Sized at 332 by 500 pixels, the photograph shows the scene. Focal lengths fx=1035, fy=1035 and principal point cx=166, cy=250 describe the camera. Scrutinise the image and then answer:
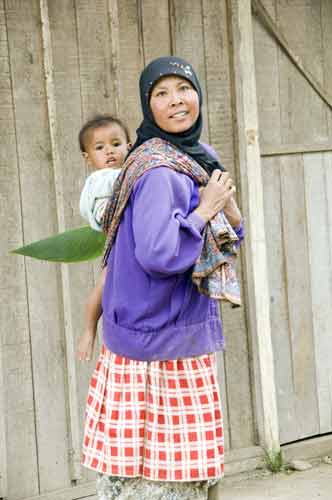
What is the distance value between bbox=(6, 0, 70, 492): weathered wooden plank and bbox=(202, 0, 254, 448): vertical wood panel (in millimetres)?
862

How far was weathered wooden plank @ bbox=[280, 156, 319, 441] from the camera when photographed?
5188 millimetres

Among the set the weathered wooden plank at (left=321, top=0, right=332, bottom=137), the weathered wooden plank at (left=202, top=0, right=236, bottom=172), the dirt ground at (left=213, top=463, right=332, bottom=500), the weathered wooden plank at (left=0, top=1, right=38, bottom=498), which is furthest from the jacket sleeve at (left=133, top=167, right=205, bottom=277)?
the weathered wooden plank at (left=321, top=0, right=332, bottom=137)

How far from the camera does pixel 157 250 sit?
2689mm

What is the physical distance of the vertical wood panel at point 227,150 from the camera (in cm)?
485

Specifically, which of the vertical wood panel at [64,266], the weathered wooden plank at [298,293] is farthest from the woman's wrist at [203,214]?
the weathered wooden plank at [298,293]

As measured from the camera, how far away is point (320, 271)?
17.5ft

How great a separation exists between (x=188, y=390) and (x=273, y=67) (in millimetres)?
2565

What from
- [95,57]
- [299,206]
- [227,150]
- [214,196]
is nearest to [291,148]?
[299,206]

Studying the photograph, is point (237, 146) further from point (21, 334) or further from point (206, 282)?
point (206, 282)

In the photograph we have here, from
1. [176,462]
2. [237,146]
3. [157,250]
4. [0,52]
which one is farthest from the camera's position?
[237,146]

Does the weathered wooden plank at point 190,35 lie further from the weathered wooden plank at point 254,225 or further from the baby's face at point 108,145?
the baby's face at point 108,145

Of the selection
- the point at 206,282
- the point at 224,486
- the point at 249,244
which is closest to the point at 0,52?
the point at 249,244

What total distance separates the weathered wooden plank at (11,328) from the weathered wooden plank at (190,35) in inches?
33.1

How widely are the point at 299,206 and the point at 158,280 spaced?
2515 millimetres
